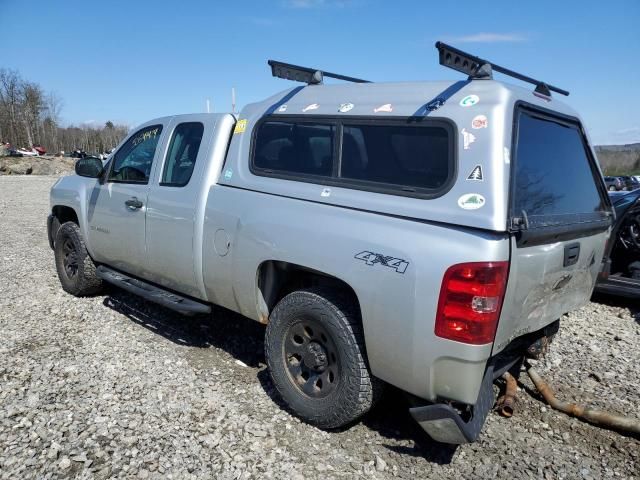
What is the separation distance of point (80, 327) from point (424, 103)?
12.3ft

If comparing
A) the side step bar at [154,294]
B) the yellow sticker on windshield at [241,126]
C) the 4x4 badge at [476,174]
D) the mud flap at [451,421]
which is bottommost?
the mud flap at [451,421]

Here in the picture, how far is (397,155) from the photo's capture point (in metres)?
2.82

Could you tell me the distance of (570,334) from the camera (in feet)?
15.5

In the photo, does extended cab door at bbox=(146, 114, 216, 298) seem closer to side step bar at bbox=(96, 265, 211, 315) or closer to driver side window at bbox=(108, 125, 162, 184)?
side step bar at bbox=(96, 265, 211, 315)

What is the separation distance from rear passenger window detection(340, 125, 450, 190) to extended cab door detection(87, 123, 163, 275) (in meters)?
2.13

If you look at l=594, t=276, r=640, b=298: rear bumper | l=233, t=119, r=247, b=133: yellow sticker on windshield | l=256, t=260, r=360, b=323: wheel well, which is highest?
l=233, t=119, r=247, b=133: yellow sticker on windshield

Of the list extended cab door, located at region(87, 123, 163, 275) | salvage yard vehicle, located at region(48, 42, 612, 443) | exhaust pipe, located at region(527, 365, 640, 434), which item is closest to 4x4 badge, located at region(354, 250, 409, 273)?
salvage yard vehicle, located at region(48, 42, 612, 443)

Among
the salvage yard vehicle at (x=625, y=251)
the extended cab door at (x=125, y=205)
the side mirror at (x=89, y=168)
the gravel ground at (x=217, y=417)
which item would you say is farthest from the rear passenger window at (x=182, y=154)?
the salvage yard vehicle at (x=625, y=251)

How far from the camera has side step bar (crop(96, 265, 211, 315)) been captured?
3.80 m

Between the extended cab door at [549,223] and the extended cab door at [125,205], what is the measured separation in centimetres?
308

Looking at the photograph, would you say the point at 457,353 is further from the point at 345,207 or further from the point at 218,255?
the point at 218,255

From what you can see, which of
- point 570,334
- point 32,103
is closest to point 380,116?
point 570,334

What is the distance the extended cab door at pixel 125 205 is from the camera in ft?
14.3

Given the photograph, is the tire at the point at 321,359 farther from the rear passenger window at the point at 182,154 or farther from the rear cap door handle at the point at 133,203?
the rear cap door handle at the point at 133,203
